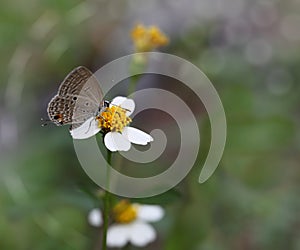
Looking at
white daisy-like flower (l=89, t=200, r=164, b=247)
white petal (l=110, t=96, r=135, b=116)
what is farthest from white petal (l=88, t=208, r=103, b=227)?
white petal (l=110, t=96, r=135, b=116)

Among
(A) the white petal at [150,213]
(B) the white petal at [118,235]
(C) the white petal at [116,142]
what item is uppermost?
(C) the white petal at [116,142]

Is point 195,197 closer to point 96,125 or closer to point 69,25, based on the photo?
point 96,125

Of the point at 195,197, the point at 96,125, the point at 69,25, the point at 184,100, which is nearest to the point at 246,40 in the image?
the point at 184,100

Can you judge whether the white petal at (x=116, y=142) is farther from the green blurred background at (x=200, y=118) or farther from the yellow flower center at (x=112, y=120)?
the green blurred background at (x=200, y=118)

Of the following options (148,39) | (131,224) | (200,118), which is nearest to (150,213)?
(131,224)

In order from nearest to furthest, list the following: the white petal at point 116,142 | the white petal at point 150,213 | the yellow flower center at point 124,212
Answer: the white petal at point 116,142, the yellow flower center at point 124,212, the white petal at point 150,213

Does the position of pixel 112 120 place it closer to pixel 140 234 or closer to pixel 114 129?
pixel 114 129

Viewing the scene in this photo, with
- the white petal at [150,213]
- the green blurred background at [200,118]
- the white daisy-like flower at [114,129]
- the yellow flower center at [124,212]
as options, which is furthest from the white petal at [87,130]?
Answer: the white petal at [150,213]
